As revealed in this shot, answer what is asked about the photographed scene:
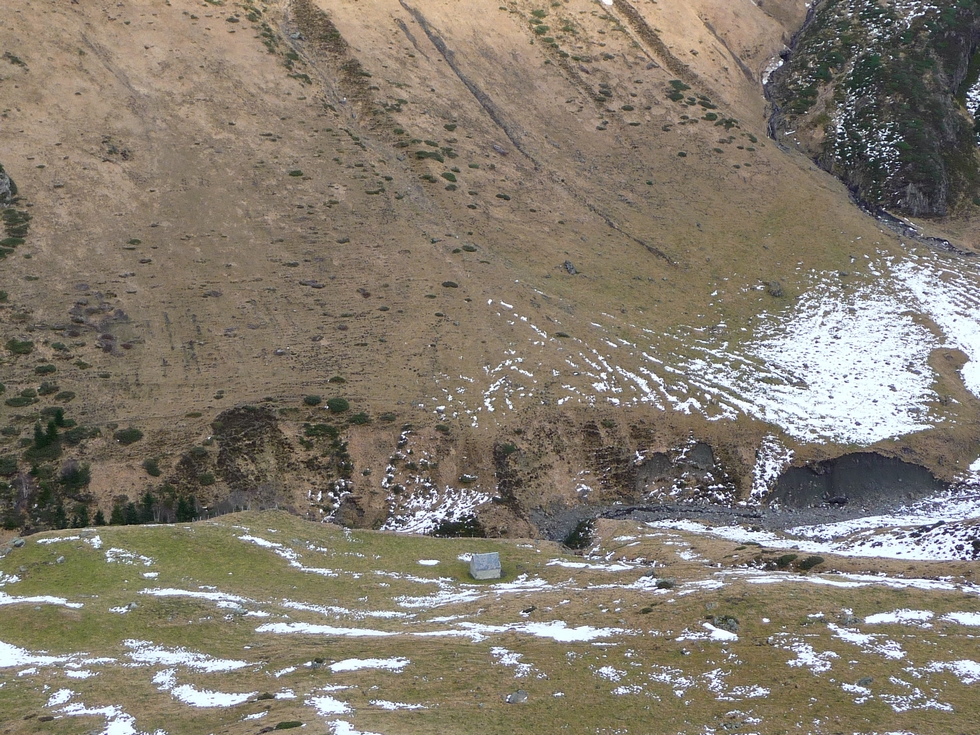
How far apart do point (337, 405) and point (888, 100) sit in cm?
7146

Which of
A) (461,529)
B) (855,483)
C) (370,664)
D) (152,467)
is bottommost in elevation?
(370,664)

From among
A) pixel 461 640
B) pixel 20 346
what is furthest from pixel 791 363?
pixel 20 346

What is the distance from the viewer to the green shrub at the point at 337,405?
A: 5884 centimetres

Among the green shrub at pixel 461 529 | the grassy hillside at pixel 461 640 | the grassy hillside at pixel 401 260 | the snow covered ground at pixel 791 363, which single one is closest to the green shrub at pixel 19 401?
the grassy hillside at pixel 401 260

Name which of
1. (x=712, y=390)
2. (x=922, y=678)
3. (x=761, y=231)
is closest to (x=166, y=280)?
(x=712, y=390)

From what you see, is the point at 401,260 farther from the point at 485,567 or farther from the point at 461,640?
the point at 461,640

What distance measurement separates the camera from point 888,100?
96.5 meters

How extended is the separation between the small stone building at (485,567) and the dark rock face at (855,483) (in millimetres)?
22869

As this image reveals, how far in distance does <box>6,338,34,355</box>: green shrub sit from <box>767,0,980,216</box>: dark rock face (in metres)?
75.4

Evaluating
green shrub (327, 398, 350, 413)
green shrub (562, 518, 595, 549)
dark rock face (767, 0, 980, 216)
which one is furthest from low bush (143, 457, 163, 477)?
dark rock face (767, 0, 980, 216)

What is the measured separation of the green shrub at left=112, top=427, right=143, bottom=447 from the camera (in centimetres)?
5477

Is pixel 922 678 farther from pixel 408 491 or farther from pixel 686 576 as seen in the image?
pixel 408 491

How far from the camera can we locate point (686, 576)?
38.4 metres

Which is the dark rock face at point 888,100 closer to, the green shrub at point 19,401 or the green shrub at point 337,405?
the green shrub at point 337,405
